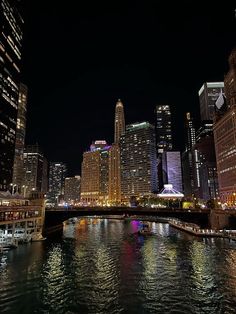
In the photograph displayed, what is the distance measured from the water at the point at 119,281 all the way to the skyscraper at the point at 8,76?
382 ft

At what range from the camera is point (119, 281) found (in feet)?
139

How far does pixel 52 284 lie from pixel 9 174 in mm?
157647

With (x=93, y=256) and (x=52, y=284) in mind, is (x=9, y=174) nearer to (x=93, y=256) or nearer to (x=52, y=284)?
(x=93, y=256)

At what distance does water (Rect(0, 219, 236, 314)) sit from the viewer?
32.6 m

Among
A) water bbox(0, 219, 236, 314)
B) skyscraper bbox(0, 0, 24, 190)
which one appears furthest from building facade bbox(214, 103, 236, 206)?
skyscraper bbox(0, 0, 24, 190)

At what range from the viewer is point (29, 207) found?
95.0 metres

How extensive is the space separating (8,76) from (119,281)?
153749 millimetres

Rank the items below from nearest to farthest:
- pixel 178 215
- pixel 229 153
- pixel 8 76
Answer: pixel 178 215
pixel 8 76
pixel 229 153

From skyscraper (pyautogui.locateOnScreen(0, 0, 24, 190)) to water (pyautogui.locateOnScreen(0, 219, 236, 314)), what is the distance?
382ft

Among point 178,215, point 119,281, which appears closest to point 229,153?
point 178,215

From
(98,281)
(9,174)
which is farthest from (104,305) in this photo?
(9,174)

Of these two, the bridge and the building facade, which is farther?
the building facade

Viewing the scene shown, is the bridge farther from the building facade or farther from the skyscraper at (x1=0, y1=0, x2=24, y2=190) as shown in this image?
the building facade

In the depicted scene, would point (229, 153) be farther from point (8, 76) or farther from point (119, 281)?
point (119, 281)
